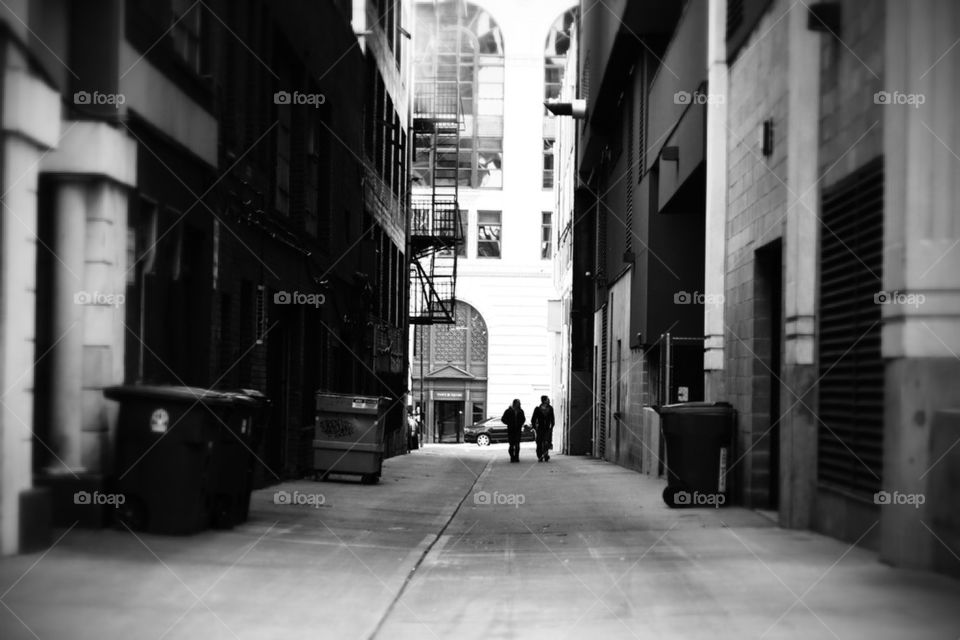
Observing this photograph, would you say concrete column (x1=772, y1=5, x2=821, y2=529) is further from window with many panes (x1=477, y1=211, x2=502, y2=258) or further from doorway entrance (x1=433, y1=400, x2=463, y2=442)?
doorway entrance (x1=433, y1=400, x2=463, y2=442)

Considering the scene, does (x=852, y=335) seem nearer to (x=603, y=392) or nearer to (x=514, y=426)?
(x=514, y=426)

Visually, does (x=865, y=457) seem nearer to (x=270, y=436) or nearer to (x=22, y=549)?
(x=22, y=549)

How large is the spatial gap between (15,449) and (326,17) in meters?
16.8

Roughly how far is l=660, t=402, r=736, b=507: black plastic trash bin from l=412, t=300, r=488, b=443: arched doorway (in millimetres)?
44071

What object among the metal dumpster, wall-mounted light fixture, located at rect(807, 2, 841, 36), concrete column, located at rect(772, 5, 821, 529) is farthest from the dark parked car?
wall-mounted light fixture, located at rect(807, 2, 841, 36)

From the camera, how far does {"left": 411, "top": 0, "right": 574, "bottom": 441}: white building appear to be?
5834 centimetres

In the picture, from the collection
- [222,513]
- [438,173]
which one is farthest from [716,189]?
[438,173]

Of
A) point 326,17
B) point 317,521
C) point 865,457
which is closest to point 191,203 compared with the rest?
point 317,521

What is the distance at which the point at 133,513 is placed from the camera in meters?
10.0

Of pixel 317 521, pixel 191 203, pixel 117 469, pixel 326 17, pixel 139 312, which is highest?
pixel 326 17

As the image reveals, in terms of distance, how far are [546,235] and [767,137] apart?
1800 inches

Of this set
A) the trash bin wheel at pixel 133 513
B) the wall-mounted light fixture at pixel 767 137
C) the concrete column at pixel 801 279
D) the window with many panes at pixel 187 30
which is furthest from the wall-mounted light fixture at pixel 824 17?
the trash bin wheel at pixel 133 513

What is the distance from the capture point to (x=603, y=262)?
34656 mm

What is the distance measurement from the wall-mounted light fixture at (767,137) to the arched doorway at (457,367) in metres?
45.1
